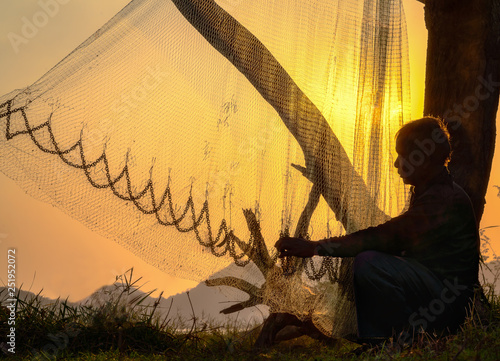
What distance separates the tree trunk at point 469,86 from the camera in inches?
197

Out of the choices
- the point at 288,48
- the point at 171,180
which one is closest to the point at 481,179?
the point at 288,48

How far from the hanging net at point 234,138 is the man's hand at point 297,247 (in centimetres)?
86

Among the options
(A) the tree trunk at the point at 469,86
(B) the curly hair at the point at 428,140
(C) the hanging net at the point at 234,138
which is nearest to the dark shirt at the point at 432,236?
(B) the curly hair at the point at 428,140

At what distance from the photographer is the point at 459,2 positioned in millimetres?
5137

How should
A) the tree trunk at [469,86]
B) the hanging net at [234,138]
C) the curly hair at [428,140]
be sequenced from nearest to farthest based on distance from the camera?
1. the curly hair at [428,140]
2. the hanging net at [234,138]
3. the tree trunk at [469,86]

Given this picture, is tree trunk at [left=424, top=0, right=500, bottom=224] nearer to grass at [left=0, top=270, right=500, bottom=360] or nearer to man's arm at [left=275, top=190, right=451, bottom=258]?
grass at [left=0, top=270, right=500, bottom=360]

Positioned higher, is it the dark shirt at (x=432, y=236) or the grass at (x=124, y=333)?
the dark shirt at (x=432, y=236)

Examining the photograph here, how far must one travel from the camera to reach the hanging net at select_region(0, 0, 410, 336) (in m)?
4.60

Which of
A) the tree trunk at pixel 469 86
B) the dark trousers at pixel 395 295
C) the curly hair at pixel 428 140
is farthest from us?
the tree trunk at pixel 469 86

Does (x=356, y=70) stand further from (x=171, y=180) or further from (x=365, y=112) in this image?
(x=171, y=180)

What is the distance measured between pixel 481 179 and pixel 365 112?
1317mm

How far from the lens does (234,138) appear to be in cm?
462

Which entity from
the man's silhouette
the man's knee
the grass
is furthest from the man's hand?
the grass

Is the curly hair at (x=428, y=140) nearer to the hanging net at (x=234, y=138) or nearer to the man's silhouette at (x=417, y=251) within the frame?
the man's silhouette at (x=417, y=251)
